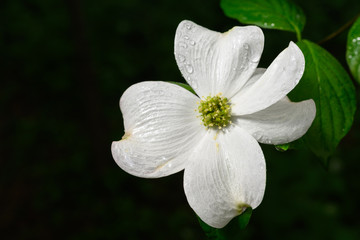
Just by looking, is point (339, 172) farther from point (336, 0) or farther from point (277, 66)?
point (277, 66)

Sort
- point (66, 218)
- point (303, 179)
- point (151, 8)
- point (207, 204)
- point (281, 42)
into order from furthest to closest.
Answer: point (151, 8) < point (281, 42) < point (66, 218) < point (303, 179) < point (207, 204)

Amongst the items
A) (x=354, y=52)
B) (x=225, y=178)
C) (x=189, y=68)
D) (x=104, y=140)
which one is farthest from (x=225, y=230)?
(x=104, y=140)

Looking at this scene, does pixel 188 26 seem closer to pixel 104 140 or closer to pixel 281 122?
pixel 281 122

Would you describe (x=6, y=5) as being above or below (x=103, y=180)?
above

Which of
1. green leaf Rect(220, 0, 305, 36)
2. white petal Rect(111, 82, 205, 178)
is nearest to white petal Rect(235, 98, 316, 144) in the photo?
white petal Rect(111, 82, 205, 178)

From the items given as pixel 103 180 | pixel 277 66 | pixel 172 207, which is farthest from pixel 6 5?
pixel 277 66

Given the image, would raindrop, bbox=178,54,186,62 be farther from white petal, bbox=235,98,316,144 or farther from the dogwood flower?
white petal, bbox=235,98,316,144
